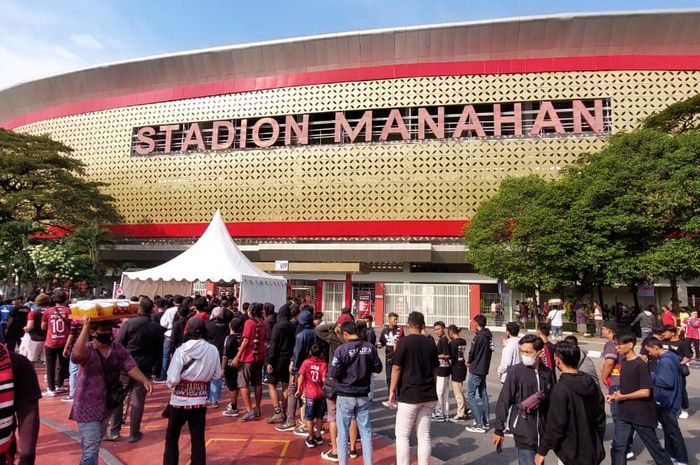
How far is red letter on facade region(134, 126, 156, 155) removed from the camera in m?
29.3

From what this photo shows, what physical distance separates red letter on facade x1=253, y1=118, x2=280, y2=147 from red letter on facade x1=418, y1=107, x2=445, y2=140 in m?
8.61

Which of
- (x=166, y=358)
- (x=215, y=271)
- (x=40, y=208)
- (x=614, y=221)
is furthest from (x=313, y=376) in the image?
(x=40, y=208)

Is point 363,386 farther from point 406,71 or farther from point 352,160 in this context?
point 406,71

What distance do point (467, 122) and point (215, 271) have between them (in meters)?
18.1

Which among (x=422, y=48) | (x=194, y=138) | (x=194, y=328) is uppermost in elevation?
(x=422, y=48)

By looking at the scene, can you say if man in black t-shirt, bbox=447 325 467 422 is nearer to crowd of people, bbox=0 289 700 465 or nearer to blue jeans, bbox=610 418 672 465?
crowd of people, bbox=0 289 700 465

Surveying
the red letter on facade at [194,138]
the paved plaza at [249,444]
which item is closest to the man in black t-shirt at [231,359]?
the paved plaza at [249,444]

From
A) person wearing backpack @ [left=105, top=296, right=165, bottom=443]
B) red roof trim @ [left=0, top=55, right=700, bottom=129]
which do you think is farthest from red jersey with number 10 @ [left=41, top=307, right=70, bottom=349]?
red roof trim @ [left=0, top=55, right=700, bottom=129]

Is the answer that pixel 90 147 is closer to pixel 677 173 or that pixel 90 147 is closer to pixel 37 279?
pixel 37 279

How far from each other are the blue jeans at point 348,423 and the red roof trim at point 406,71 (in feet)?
79.8

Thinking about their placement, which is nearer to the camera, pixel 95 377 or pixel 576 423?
pixel 576 423

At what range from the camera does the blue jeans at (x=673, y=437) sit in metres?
4.57

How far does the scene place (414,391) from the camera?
4.14m

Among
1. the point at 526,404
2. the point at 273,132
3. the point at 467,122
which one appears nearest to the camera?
the point at 526,404
